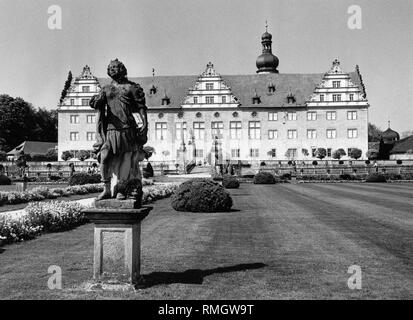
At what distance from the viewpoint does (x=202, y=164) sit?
71.9 metres

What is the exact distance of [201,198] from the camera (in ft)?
61.2

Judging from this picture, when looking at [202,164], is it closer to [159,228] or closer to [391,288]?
[159,228]

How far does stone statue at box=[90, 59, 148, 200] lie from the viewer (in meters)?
7.75

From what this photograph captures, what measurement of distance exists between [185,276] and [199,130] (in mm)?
65585

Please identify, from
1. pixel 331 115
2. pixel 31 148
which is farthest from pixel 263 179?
pixel 31 148

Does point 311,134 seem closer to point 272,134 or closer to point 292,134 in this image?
point 292,134

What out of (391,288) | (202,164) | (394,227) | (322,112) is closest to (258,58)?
(322,112)

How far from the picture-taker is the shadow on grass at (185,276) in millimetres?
8023

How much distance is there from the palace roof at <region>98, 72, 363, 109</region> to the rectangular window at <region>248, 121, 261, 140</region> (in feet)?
8.71

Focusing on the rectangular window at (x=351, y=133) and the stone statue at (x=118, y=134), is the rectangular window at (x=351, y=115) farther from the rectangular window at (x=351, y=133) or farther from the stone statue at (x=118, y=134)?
the stone statue at (x=118, y=134)

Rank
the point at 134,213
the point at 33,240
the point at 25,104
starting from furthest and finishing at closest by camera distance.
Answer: the point at 25,104
the point at 33,240
the point at 134,213

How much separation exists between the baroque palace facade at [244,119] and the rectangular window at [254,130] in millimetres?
147
